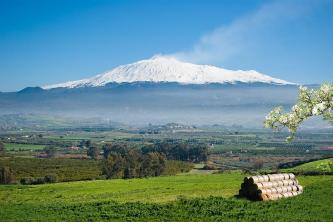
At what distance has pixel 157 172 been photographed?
116 meters

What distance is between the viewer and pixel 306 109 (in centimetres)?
2323

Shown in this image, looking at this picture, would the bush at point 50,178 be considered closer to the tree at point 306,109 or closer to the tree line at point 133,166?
the tree line at point 133,166

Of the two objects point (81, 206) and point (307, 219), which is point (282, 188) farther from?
point (81, 206)

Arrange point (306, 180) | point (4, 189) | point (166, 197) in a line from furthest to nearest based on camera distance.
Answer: point (4, 189) → point (306, 180) → point (166, 197)

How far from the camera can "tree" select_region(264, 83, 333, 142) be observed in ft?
74.1

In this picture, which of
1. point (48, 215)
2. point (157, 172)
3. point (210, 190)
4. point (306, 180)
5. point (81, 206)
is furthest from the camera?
point (157, 172)

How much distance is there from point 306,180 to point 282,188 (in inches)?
542

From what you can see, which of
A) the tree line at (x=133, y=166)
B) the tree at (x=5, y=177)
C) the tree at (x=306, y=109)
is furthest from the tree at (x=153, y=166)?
the tree at (x=306, y=109)

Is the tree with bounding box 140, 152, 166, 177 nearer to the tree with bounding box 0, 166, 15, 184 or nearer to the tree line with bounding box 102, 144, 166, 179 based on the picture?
the tree line with bounding box 102, 144, 166, 179

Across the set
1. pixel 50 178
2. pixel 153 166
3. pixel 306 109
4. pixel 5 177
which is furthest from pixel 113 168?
pixel 306 109

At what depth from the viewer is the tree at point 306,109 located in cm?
2259

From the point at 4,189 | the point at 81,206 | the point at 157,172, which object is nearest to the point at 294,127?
the point at 81,206

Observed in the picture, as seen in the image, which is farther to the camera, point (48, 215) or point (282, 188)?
point (282, 188)

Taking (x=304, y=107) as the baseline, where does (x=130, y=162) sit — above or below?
below
